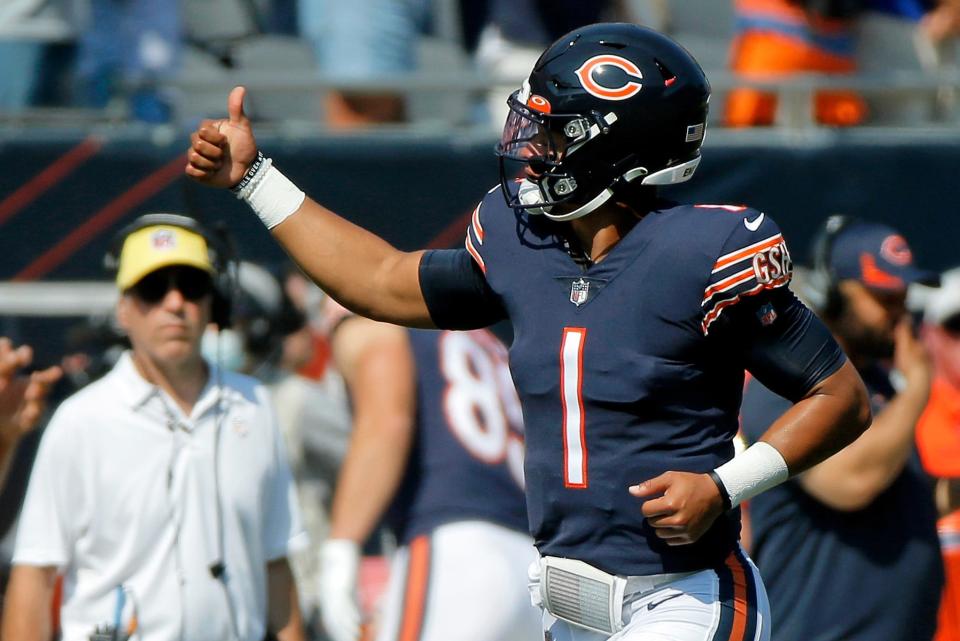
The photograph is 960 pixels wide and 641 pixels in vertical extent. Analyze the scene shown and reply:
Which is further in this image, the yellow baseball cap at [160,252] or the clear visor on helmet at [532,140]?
the yellow baseball cap at [160,252]

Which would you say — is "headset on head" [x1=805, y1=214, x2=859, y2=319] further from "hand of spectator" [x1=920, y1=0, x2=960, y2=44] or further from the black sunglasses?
"hand of spectator" [x1=920, y1=0, x2=960, y2=44]

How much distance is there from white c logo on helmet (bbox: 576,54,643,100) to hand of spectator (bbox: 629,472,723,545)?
73cm

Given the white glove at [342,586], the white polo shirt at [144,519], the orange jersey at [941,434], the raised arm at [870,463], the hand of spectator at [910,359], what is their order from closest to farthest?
the white polo shirt at [144,519], the raised arm at [870,463], the hand of spectator at [910,359], the white glove at [342,586], the orange jersey at [941,434]

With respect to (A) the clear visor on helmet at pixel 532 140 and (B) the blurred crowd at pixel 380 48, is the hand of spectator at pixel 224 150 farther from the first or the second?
(B) the blurred crowd at pixel 380 48

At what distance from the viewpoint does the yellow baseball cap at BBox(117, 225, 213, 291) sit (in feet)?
14.6

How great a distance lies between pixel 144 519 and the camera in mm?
4199

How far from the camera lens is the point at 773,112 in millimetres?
7305

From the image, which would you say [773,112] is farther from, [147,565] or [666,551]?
[666,551]

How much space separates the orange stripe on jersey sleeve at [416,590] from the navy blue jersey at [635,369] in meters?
1.56

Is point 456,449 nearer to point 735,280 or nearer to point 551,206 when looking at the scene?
point 551,206

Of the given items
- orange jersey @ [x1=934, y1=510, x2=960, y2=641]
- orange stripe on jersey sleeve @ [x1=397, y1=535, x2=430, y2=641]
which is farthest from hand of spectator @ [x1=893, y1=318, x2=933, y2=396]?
orange stripe on jersey sleeve @ [x1=397, y1=535, x2=430, y2=641]

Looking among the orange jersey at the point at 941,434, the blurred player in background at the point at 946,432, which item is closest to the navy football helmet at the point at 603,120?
the blurred player in background at the point at 946,432

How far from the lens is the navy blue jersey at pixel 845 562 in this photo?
14.4 ft

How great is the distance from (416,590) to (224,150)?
1786 mm
